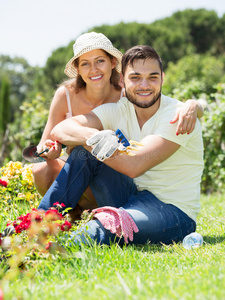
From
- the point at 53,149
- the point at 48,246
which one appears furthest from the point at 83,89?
the point at 48,246

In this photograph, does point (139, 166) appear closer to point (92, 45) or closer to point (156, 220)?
point (156, 220)

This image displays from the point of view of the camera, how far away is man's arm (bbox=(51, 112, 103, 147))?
272 centimetres

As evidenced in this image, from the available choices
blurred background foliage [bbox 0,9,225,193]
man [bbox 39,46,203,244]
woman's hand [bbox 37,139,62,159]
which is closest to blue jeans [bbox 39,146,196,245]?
man [bbox 39,46,203,244]

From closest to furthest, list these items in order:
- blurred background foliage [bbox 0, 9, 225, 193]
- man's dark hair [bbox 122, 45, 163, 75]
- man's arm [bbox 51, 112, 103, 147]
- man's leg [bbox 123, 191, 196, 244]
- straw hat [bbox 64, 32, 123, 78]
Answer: man's leg [bbox 123, 191, 196, 244]
man's arm [bbox 51, 112, 103, 147]
man's dark hair [bbox 122, 45, 163, 75]
straw hat [bbox 64, 32, 123, 78]
blurred background foliage [bbox 0, 9, 225, 193]

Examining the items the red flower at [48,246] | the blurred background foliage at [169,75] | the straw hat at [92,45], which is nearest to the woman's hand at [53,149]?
the straw hat at [92,45]

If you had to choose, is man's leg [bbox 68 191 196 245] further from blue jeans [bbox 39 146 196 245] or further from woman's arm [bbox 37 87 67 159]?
woman's arm [bbox 37 87 67 159]

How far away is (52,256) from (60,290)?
38 cm

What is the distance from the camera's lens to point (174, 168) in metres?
2.81

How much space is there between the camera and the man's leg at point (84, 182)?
2621 mm

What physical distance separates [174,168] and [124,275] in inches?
43.9

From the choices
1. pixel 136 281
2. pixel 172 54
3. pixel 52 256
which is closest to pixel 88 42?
pixel 52 256

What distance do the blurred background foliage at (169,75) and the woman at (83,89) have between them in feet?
8.53

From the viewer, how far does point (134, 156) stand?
8.52 feet

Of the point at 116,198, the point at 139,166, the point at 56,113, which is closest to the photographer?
the point at 139,166
